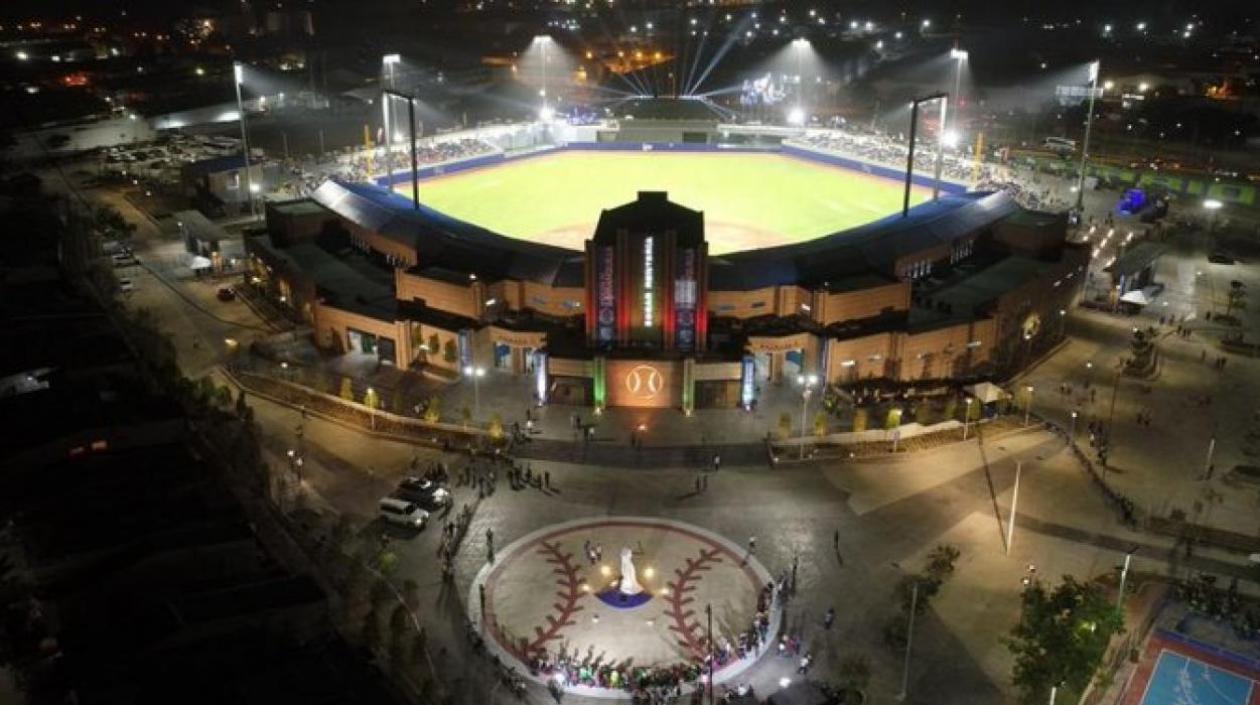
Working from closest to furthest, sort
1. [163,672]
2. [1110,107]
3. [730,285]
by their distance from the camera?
[163,672] < [730,285] < [1110,107]

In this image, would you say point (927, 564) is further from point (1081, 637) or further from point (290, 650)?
point (290, 650)

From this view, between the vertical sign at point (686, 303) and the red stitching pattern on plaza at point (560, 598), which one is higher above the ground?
the vertical sign at point (686, 303)

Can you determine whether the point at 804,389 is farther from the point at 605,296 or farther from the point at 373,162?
the point at 373,162

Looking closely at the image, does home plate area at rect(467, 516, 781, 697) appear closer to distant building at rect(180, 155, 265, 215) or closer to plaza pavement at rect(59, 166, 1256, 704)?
plaza pavement at rect(59, 166, 1256, 704)

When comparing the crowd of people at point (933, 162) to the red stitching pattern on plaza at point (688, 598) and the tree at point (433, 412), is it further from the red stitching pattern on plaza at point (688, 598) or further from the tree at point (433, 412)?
the red stitching pattern on plaza at point (688, 598)

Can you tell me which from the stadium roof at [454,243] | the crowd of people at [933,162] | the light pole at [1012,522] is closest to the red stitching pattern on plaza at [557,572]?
the light pole at [1012,522]

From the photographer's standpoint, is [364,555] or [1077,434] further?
[1077,434]

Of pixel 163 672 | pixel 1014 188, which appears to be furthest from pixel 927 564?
pixel 1014 188
